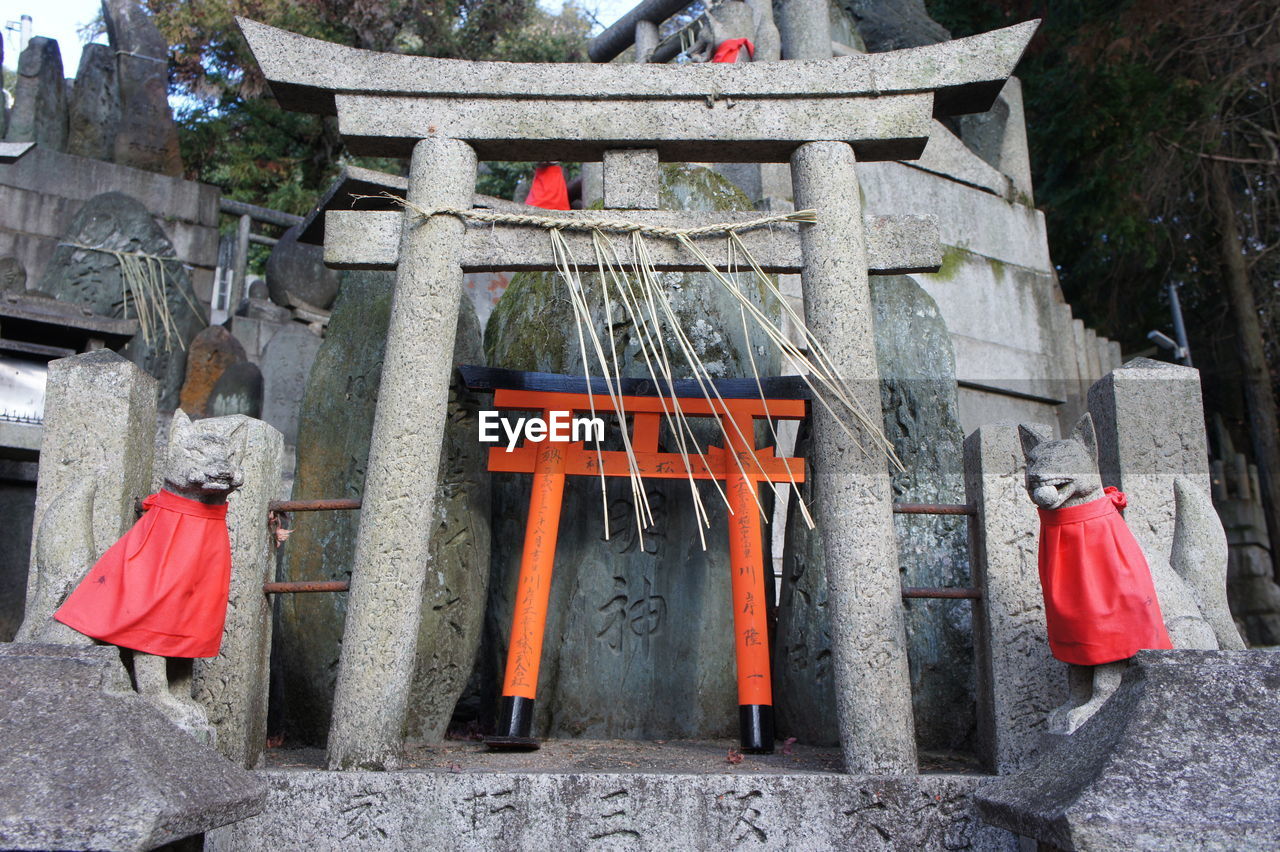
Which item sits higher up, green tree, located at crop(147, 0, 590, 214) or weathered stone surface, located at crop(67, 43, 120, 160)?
green tree, located at crop(147, 0, 590, 214)

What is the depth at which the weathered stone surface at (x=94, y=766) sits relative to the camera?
8.28 ft

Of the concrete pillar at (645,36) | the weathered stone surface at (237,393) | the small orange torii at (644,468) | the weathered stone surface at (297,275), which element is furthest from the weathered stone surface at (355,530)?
the weathered stone surface at (297,275)

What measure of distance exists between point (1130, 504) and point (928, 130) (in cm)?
183

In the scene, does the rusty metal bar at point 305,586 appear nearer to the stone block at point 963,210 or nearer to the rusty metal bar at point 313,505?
the rusty metal bar at point 313,505

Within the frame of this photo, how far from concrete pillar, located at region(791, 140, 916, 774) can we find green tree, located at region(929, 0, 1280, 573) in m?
8.78

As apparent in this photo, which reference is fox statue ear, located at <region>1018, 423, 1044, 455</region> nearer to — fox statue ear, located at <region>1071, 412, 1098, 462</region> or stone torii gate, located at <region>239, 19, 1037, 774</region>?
fox statue ear, located at <region>1071, 412, 1098, 462</region>

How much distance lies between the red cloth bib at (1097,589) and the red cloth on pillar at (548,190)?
6.50 m

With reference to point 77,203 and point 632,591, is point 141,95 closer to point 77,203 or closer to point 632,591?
point 77,203

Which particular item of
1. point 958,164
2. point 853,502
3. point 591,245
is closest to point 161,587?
point 591,245

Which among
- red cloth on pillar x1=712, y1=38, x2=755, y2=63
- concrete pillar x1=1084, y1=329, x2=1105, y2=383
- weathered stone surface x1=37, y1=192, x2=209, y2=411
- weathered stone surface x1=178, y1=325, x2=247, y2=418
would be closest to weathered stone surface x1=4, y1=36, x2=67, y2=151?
weathered stone surface x1=37, y1=192, x2=209, y2=411

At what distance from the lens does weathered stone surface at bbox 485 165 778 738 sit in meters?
5.39

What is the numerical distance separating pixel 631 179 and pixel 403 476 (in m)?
1.68

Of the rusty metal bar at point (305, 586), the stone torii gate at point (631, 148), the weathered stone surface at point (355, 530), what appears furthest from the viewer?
the weathered stone surface at point (355, 530)

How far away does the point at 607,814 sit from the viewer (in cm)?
378
